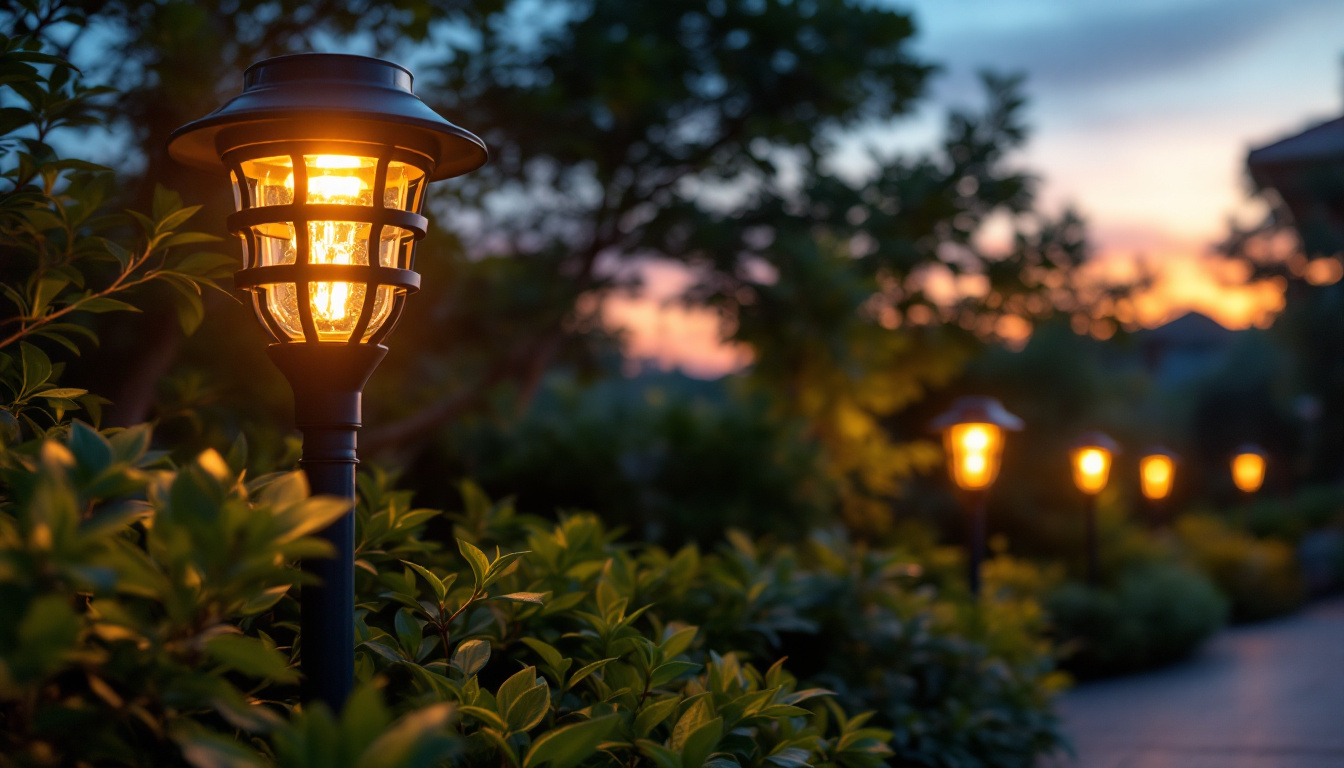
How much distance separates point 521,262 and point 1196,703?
8.41 metres

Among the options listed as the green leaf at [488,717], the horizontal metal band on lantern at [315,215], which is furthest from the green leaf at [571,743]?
the horizontal metal band on lantern at [315,215]

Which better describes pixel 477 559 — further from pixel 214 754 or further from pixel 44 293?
pixel 44 293

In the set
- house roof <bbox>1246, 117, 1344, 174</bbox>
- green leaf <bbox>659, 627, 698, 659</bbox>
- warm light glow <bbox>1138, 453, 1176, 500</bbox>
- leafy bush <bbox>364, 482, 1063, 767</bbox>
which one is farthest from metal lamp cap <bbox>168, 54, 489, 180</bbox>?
warm light glow <bbox>1138, 453, 1176, 500</bbox>

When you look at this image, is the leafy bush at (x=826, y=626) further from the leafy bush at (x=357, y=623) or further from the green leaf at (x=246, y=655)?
the green leaf at (x=246, y=655)

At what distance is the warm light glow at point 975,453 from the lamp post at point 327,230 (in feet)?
19.1

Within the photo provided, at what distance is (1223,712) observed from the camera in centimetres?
859

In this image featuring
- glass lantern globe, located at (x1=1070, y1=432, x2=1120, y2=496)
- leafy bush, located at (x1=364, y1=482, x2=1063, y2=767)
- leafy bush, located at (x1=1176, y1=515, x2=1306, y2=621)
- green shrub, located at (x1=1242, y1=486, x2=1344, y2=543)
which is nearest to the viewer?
leafy bush, located at (x1=364, y1=482, x2=1063, y2=767)

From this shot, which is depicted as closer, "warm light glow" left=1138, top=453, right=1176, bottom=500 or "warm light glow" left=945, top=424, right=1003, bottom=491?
"warm light glow" left=945, top=424, right=1003, bottom=491

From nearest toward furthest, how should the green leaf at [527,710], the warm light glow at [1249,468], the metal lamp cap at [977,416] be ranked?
the green leaf at [527,710]
the metal lamp cap at [977,416]
the warm light glow at [1249,468]

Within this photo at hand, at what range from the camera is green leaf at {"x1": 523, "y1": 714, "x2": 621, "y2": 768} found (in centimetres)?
185

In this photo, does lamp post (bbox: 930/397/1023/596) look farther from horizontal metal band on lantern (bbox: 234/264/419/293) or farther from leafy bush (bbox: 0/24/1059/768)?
horizontal metal band on lantern (bbox: 234/264/419/293)

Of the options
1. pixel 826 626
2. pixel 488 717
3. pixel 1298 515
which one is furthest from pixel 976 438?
pixel 1298 515

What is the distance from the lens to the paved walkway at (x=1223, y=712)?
6.81m

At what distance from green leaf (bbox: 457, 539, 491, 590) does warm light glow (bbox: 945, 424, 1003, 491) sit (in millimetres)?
5589
